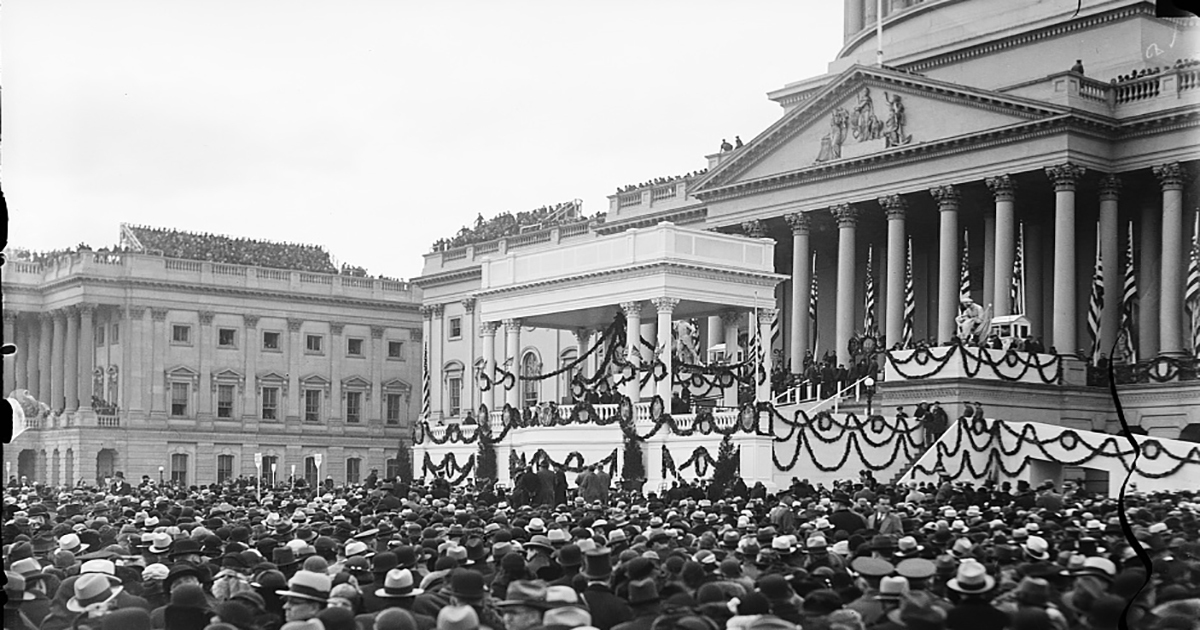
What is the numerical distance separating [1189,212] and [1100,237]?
297cm

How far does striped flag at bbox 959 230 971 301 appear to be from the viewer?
192 feet

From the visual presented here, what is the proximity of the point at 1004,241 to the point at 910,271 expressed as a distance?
537cm

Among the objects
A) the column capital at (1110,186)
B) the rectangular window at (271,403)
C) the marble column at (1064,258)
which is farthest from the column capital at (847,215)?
the rectangular window at (271,403)

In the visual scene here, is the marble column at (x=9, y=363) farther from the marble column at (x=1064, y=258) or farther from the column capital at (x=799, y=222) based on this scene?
the marble column at (x=1064, y=258)

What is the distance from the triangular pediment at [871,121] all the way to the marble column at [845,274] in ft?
6.89

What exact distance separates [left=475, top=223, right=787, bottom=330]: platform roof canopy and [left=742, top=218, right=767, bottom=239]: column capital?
Result: 1232 centimetres

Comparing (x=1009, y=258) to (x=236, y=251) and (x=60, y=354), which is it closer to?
(x=60, y=354)

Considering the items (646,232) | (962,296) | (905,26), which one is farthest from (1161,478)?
(905,26)

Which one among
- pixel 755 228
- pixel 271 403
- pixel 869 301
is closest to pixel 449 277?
pixel 271 403

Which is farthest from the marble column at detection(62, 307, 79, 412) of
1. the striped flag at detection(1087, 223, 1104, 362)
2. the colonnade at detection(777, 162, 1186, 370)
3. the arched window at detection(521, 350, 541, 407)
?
the striped flag at detection(1087, 223, 1104, 362)

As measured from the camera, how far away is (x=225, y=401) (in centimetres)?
9538

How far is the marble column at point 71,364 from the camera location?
8156cm

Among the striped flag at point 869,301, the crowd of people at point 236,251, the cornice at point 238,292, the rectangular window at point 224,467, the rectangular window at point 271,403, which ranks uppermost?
the crowd of people at point 236,251

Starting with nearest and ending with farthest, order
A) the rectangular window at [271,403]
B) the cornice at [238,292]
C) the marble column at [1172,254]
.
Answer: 1. the marble column at [1172,254]
2. the cornice at [238,292]
3. the rectangular window at [271,403]
